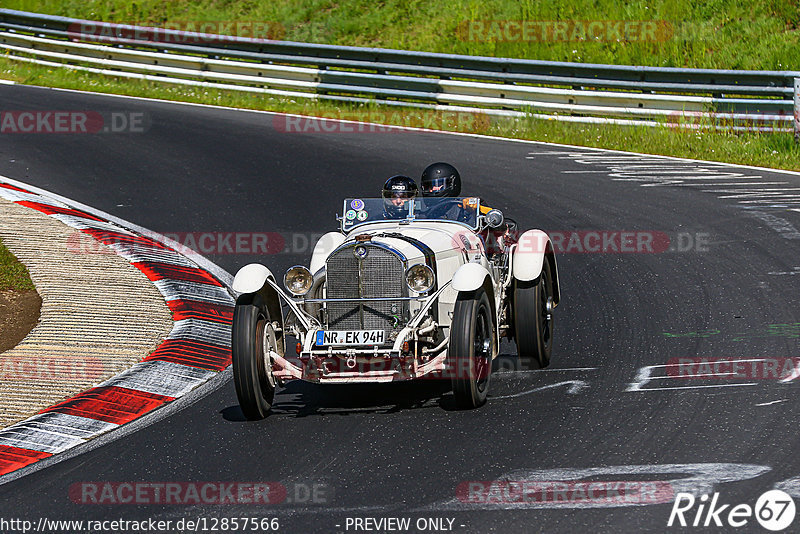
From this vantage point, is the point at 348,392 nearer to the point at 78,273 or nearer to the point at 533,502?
the point at 533,502

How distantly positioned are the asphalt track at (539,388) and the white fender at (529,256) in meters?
0.74

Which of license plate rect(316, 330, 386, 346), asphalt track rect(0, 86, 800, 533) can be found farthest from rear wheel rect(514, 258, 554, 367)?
license plate rect(316, 330, 386, 346)

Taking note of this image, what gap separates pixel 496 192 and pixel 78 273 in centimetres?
552

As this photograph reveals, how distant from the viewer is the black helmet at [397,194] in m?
9.04

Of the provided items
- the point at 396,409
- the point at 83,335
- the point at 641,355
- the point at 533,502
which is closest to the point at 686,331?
the point at 641,355

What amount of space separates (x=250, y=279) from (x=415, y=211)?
5.70 feet

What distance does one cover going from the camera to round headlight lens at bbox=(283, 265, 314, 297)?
8.09m

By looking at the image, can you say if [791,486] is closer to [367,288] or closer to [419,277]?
[419,277]

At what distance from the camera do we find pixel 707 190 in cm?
1455

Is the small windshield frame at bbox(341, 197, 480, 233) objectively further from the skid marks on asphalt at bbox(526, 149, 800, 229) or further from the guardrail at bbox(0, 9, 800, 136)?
the guardrail at bbox(0, 9, 800, 136)
